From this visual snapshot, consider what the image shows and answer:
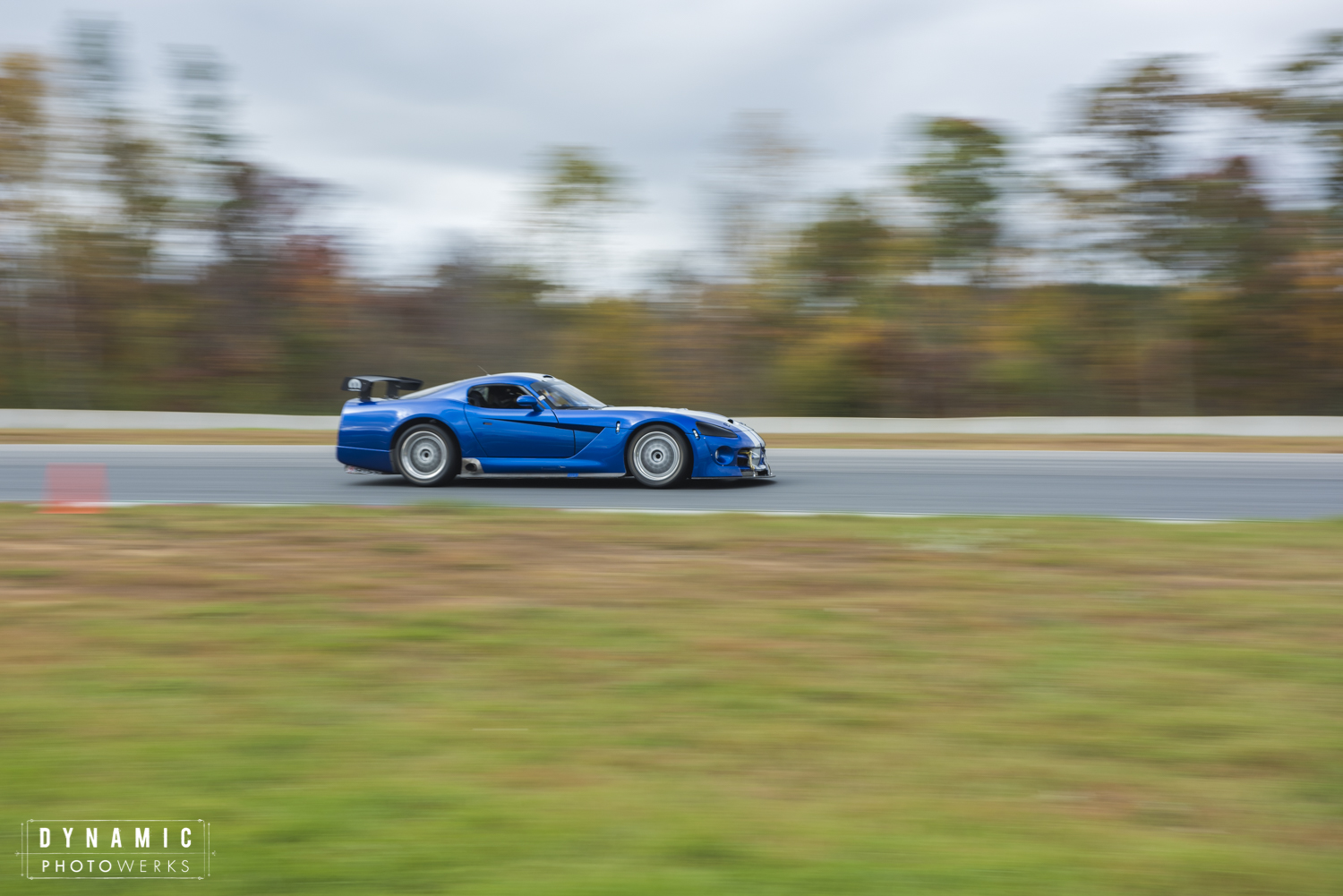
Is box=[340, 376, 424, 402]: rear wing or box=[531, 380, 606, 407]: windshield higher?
box=[340, 376, 424, 402]: rear wing

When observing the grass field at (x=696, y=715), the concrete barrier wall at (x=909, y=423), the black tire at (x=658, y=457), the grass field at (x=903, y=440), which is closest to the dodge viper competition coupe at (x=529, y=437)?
the black tire at (x=658, y=457)

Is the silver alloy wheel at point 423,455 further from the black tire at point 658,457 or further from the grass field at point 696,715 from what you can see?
the grass field at point 696,715

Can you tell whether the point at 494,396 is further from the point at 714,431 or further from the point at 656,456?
the point at 714,431

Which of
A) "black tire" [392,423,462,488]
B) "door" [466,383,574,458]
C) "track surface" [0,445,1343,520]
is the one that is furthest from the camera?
"black tire" [392,423,462,488]

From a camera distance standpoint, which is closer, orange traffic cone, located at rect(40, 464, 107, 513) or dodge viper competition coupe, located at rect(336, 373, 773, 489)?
orange traffic cone, located at rect(40, 464, 107, 513)

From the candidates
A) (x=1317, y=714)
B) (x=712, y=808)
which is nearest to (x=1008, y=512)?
(x=1317, y=714)

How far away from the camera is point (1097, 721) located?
4.01 metres

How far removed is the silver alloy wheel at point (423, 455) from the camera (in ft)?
37.2

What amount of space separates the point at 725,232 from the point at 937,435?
8819 mm

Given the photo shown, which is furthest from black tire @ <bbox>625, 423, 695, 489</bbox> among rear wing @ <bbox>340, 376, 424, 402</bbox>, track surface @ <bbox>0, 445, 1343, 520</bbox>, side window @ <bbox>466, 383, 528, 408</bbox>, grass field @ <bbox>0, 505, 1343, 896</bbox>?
grass field @ <bbox>0, 505, 1343, 896</bbox>

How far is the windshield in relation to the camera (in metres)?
11.2

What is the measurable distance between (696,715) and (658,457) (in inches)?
272

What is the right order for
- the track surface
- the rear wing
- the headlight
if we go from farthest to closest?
the rear wing < the headlight < the track surface

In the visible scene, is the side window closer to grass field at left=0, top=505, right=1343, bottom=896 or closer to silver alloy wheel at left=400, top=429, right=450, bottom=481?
silver alloy wheel at left=400, top=429, right=450, bottom=481
